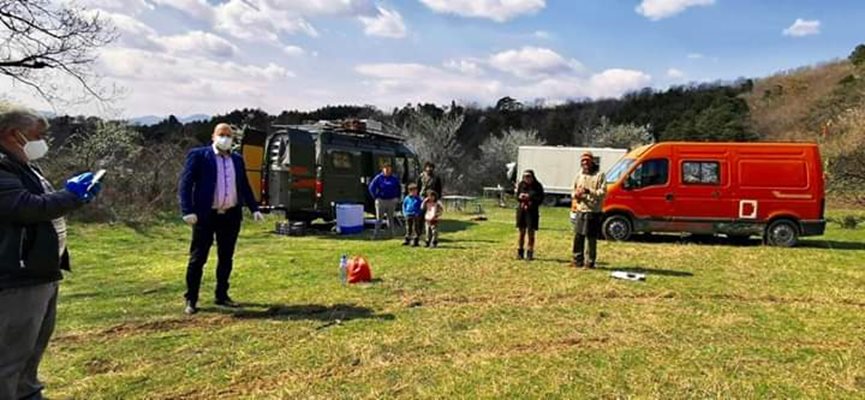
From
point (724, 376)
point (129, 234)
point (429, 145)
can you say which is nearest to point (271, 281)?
point (724, 376)

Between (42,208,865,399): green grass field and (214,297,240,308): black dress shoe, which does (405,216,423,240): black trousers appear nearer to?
(42,208,865,399): green grass field

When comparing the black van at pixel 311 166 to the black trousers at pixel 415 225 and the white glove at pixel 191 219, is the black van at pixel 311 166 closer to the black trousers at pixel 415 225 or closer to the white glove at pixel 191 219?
the black trousers at pixel 415 225

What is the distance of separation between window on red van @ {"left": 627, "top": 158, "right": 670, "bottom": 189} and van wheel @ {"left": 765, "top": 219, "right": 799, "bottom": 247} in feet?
7.86

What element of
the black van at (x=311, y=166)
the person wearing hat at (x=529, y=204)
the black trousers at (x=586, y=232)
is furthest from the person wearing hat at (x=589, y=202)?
the black van at (x=311, y=166)

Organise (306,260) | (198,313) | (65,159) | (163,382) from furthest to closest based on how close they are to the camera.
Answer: (65,159), (306,260), (198,313), (163,382)

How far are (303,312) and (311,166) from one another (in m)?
8.10

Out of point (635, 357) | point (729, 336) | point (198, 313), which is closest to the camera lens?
point (635, 357)

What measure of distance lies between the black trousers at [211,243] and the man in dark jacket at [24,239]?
2.64 m

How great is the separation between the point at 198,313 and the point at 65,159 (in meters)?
13.7

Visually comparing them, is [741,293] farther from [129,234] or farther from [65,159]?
[65,159]

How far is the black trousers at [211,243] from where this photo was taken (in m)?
5.90

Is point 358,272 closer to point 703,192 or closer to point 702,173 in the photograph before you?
point 703,192

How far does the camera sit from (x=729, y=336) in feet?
17.7

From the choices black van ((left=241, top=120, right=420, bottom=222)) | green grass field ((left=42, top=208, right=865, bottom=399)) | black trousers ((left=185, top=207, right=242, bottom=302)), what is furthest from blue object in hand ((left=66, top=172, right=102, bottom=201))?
black van ((left=241, top=120, right=420, bottom=222))
